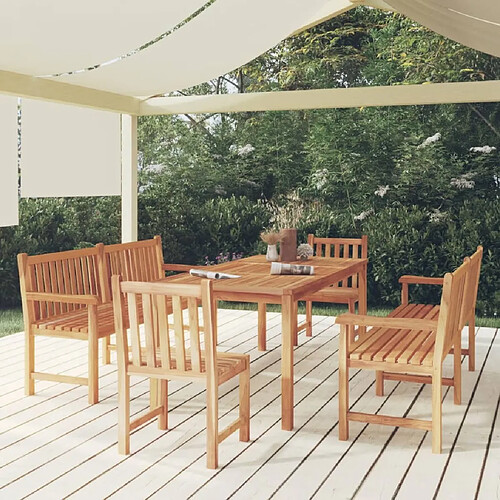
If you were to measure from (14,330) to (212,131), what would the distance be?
4355mm

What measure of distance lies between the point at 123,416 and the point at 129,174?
179 inches

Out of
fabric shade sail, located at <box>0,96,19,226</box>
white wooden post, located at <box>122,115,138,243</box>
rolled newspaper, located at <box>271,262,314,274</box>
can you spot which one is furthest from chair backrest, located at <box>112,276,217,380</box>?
white wooden post, located at <box>122,115,138,243</box>

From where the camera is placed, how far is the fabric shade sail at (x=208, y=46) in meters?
5.69

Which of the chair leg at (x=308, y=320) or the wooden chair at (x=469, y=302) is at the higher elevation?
the wooden chair at (x=469, y=302)

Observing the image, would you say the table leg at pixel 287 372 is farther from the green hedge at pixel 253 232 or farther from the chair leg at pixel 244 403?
the green hedge at pixel 253 232

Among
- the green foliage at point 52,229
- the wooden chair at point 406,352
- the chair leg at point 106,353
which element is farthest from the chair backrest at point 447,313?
the green foliage at point 52,229

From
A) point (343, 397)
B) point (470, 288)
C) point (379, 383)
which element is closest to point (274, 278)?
point (379, 383)

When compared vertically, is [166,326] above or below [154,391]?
above

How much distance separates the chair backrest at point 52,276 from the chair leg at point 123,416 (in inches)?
54.1

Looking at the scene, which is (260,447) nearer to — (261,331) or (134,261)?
(261,331)

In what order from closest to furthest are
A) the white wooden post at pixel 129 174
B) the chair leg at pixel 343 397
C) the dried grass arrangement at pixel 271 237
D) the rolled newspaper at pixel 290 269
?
the chair leg at pixel 343 397 → the rolled newspaper at pixel 290 269 → the dried grass arrangement at pixel 271 237 → the white wooden post at pixel 129 174

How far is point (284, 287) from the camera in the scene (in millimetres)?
4637

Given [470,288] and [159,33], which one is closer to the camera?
[470,288]

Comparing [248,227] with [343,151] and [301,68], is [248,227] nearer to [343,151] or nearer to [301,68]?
[343,151]
